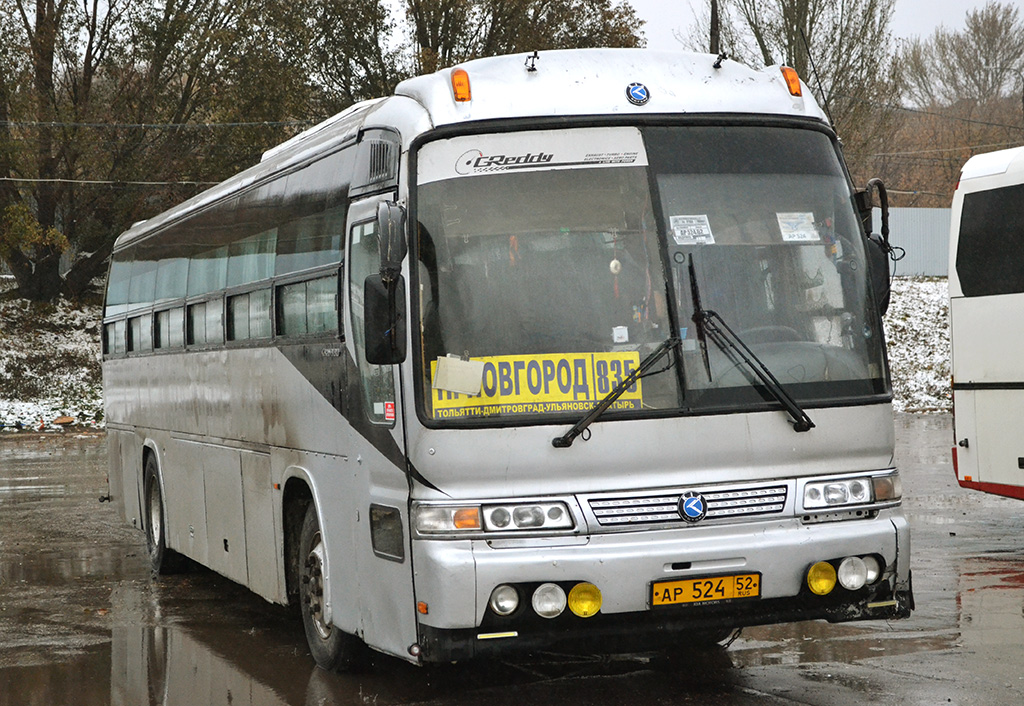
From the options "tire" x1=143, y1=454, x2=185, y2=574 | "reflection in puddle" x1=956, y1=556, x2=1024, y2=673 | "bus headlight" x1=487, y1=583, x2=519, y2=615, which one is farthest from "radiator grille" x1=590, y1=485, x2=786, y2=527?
"tire" x1=143, y1=454, x2=185, y2=574

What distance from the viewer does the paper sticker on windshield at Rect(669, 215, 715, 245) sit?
6.57 meters

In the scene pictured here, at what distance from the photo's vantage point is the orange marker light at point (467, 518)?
6258 millimetres

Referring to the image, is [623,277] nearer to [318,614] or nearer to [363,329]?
[363,329]

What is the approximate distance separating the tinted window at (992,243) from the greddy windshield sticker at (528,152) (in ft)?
22.1

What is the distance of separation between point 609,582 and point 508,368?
1059 millimetres

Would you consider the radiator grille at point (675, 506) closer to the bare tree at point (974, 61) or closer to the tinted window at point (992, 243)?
the tinted window at point (992, 243)

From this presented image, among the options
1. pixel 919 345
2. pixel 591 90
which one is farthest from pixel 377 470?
pixel 919 345

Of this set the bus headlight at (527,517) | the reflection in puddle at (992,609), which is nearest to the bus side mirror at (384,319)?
the bus headlight at (527,517)

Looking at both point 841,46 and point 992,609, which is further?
point 841,46

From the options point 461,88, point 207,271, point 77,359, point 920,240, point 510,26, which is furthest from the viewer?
point 920,240

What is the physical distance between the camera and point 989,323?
12.4 metres

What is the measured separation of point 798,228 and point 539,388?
1.56m

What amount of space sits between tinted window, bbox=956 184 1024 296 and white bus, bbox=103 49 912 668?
586 centimetres

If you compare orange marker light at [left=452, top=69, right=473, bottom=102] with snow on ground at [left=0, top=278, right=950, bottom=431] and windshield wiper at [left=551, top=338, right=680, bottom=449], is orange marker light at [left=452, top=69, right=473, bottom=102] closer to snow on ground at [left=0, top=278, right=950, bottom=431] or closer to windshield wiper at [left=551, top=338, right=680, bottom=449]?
windshield wiper at [left=551, top=338, right=680, bottom=449]
